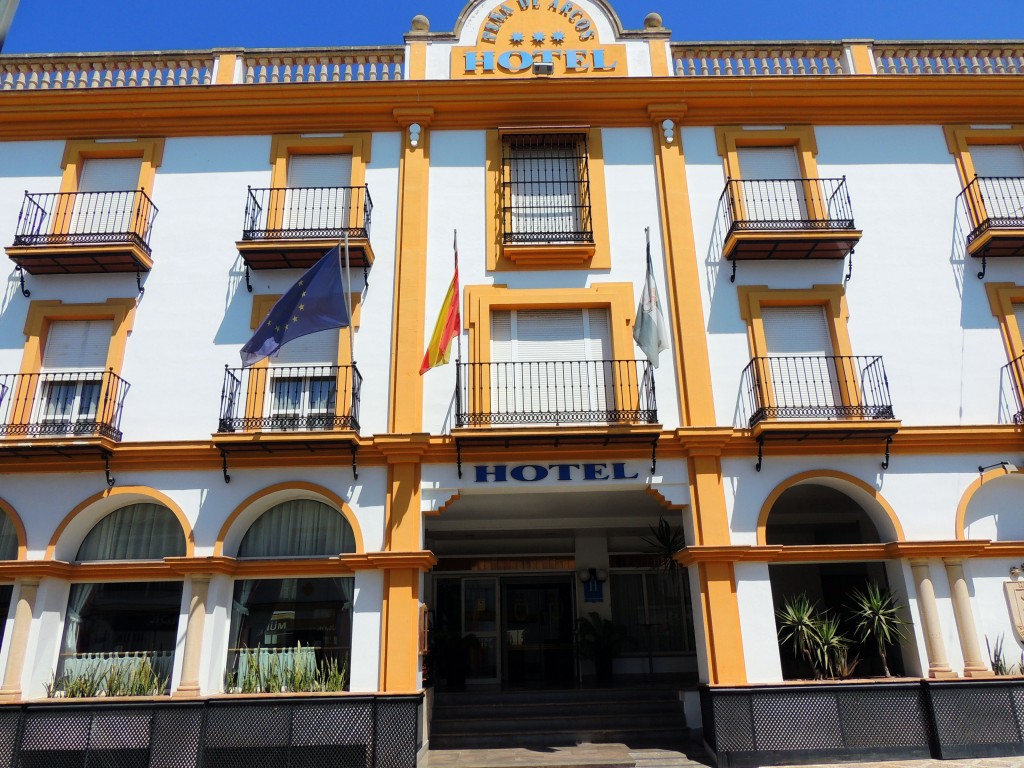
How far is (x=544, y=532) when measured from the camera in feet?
53.2

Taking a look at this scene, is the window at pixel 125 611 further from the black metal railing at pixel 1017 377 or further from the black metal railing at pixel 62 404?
the black metal railing at pixel 1017 377

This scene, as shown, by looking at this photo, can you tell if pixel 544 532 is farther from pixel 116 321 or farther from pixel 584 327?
pixel 116 321

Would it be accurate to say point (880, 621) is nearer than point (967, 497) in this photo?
Yes

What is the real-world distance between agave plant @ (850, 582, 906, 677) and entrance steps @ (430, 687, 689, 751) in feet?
10.4

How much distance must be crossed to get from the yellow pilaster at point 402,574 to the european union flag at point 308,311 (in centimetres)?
202

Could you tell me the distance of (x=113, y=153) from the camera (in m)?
13.7

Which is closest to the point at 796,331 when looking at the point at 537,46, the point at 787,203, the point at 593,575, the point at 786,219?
the point at 786,219

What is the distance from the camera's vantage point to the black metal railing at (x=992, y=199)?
1305 centimetres

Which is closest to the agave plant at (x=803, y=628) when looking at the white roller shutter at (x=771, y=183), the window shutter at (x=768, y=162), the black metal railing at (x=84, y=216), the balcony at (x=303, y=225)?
the white roller shutter at (x=771, y=183)

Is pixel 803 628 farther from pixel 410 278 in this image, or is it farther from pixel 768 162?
pixel 410 278

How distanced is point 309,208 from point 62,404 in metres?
5.28

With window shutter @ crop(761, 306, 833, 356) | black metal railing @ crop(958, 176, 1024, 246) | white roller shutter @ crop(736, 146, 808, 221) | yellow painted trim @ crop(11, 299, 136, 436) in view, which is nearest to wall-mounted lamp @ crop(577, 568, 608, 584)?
window shutter @ crop(761, 306, 833, 356)

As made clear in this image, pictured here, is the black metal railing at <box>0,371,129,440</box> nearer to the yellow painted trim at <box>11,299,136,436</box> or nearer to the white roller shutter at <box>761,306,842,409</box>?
the yellow painted trim at <box>11,299,136,436</box>

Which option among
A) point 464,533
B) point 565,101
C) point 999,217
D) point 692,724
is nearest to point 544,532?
point 464,533
